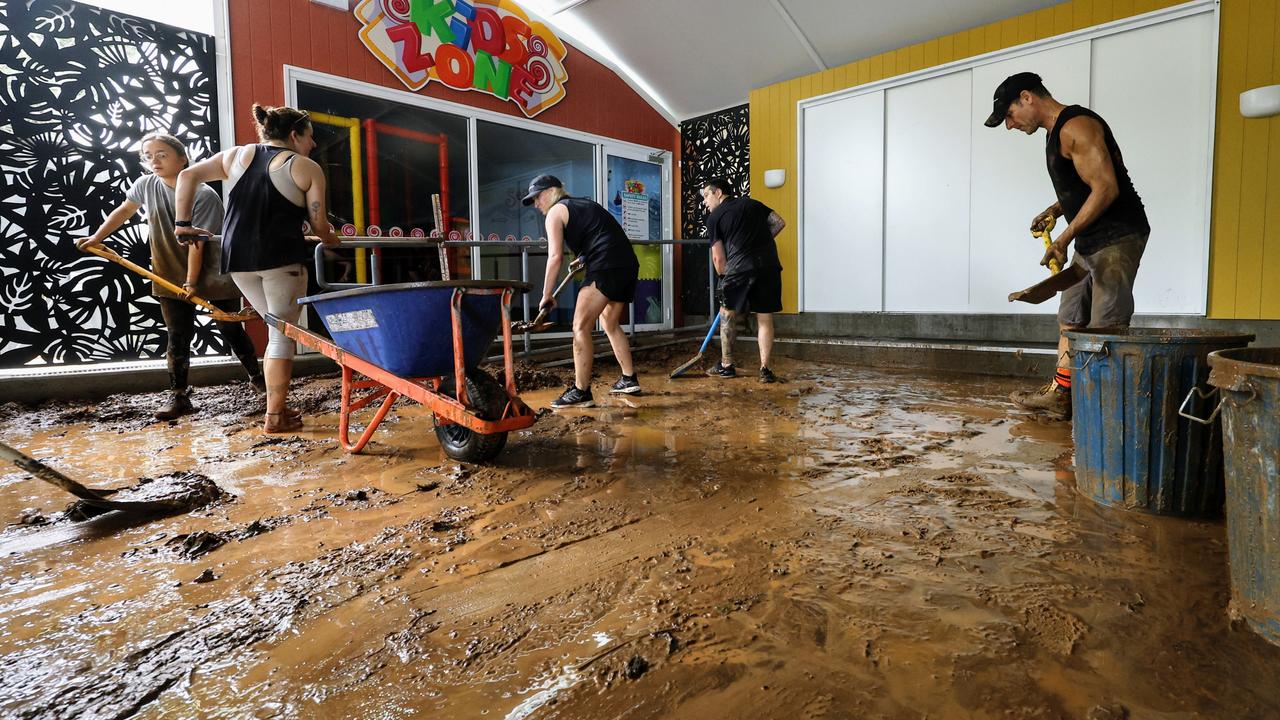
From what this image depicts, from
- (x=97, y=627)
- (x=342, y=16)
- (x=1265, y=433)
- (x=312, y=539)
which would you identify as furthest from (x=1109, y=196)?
(x=342, y=16)

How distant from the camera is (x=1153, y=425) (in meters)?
2.05

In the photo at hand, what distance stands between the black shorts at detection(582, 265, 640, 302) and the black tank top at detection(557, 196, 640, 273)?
0.09 ft

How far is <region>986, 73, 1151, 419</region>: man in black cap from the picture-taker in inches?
114

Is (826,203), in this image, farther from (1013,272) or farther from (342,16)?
(342,16)

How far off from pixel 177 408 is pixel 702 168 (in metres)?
6.85

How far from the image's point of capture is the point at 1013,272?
6.29m

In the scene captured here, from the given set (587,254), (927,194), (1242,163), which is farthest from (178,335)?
(1242,163)

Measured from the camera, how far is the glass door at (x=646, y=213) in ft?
28.2

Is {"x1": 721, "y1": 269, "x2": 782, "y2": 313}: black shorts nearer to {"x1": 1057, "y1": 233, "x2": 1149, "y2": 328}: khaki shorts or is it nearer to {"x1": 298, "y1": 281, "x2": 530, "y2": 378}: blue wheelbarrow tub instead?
{"x1": 1057, "y1": 233, "x2": 1149, "y2": 328}: khaki shorts

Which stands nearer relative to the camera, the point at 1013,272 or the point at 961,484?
the point at 961,484

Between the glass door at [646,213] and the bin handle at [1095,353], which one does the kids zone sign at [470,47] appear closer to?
the glass door at [646,213]

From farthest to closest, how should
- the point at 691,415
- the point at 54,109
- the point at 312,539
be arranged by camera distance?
the point at 54,109, the point at 691,415, the point at 312,539

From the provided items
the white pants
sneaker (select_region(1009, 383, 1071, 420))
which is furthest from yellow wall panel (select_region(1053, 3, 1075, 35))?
the white pants

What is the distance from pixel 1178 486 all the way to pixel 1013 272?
15.9 ft
